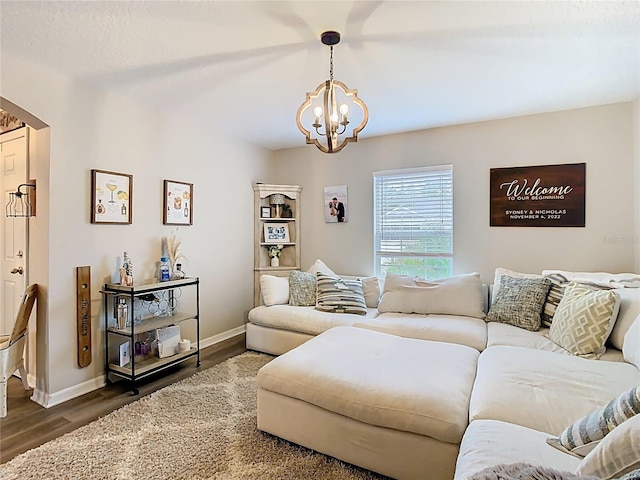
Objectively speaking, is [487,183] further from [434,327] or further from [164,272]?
[164,272]

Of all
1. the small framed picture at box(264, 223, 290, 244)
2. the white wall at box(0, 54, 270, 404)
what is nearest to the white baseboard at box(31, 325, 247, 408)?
the white wall at box(0, 54, 270, 404)

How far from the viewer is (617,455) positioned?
933 mm

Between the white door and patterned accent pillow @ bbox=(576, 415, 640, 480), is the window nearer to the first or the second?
patterned accent pillow @ bbox=(576, 415, 640, 480)

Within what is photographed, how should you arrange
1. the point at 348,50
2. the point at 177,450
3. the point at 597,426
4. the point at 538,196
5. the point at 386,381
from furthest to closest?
the point at 538,196 → the point at 348,50 → the point at 177,450 → the point at 386,381 → the point at 597,426

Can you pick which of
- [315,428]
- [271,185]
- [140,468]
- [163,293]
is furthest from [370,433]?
[271,185]

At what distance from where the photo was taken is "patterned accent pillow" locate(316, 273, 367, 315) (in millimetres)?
3400

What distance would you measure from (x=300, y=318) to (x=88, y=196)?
209cm

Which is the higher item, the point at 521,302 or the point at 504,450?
the point at 521,302

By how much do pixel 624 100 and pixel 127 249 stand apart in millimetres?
4557

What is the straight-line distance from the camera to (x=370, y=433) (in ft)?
5.52

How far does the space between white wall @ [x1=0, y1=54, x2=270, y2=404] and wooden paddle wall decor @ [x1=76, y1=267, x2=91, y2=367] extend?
0.04 m

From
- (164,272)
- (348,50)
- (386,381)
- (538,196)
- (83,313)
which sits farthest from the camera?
(538,196)

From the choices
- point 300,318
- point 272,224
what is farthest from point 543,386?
point 272,224

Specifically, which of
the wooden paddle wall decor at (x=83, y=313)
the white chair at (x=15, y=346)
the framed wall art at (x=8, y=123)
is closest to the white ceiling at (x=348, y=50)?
the framed wall art at (x=8, y=123)
